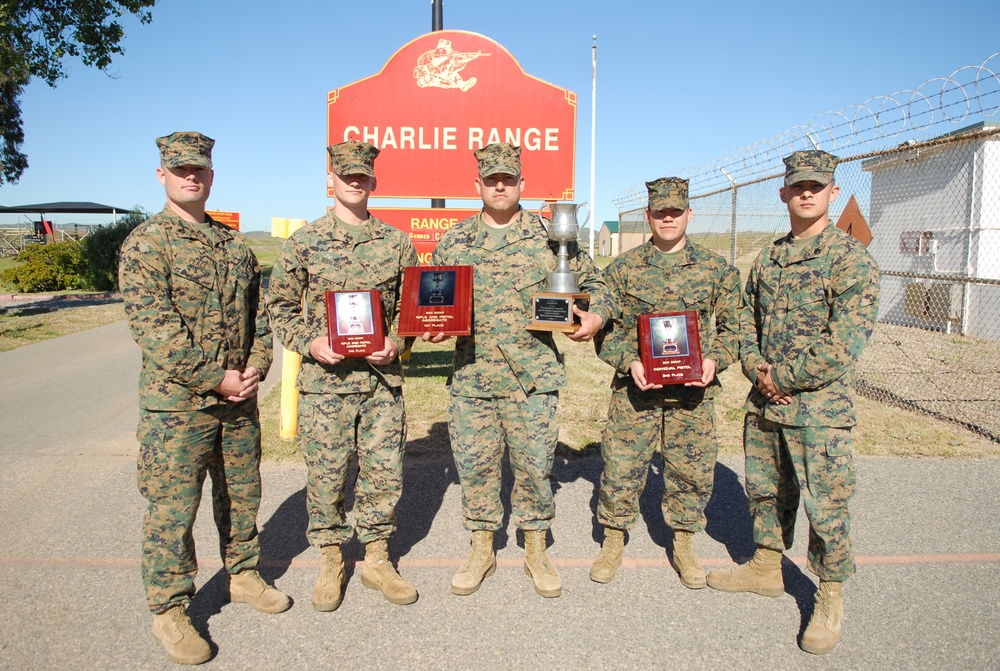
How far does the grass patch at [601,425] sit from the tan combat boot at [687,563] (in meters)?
2.00

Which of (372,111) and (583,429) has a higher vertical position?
(372,111)

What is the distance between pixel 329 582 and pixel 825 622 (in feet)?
7.14

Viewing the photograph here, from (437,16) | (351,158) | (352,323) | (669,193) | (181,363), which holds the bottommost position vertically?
(181,363)

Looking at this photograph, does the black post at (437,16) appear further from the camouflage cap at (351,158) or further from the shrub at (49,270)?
the shrub at (49,270)

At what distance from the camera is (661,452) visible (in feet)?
10.7

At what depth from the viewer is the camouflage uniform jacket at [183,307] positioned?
2.58 meters

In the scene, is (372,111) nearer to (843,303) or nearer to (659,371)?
(659,371)

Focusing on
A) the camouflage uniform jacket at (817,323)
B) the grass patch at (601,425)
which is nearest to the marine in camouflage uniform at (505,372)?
the camouflage uniform jacket at (817,323)

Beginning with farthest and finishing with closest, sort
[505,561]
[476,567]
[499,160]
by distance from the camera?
[505,561], [476,567], [499,160]

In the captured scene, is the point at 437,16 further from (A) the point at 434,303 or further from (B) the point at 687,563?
(B) the point at 687,563

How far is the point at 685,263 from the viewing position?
126 inches

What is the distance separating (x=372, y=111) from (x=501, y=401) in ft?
12.3

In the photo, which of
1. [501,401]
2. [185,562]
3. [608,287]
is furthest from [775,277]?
[185,562]

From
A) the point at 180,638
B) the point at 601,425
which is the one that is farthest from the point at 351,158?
the point at 601,425
